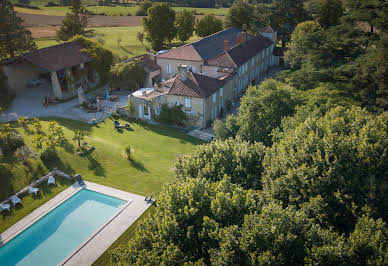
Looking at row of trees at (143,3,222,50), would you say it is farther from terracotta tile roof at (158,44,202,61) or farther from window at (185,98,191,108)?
window at (185,98,191,108)

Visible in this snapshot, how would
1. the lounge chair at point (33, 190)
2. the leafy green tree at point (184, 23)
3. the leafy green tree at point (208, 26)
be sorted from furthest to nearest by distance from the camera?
the leafy green tree at point (208, 26) → the leafy green tree at point (184, 23) → the lounge chair at point (33, 190)

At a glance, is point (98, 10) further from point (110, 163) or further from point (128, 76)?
point (110, 163)

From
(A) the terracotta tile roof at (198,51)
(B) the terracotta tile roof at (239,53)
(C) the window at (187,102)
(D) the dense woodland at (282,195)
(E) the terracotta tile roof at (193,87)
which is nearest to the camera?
(D) the dense woodland at (282,195)

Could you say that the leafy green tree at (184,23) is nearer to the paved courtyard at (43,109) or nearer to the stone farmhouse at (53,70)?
the stone farmhouse at (53,70)

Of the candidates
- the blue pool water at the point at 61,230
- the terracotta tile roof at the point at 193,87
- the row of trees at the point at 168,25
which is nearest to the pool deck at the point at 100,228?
the blue pool water at the point at 61,230

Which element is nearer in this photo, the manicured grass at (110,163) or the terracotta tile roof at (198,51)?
the manicured grass at (110,163)

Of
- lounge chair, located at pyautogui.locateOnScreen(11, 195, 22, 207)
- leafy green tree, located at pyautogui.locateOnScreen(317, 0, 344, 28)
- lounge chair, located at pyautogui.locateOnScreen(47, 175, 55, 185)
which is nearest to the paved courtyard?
lounge chair, located at pyautogui.locateOnScreen(47, 175, 55, 185)

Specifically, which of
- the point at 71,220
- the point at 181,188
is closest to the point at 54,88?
the point at 71,220
